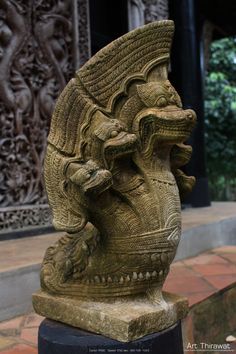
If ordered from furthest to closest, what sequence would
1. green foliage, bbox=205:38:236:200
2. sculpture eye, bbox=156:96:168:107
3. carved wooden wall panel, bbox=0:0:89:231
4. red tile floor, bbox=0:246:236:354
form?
green foliage, bbox=205:38:236:200 < carved wooden wall panel, bbox=0:0:89:231 < red tile floor, bbox=0:246:236:354 < sculpture eye, bbox=156:96:168:107

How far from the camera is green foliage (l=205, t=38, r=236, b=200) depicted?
29.4 feet

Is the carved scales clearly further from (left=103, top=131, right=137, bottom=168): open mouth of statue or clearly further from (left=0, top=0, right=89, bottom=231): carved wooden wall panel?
Answer: (left=0, top=0, right=89, bottom=231): carved wooden wall panel

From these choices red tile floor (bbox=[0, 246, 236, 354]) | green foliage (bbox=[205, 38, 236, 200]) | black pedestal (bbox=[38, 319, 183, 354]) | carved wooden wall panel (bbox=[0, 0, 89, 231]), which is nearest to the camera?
black pedestal (bbox=[38, 319, 183, 354])

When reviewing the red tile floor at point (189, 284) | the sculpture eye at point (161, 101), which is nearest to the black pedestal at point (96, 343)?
the red tile floor at point (189, 284)

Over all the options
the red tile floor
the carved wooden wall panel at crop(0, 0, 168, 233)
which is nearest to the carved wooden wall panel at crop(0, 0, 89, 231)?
the carved wooden wall panel at crop(0, 0, 168, 233)

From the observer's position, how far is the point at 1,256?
247 centimetres

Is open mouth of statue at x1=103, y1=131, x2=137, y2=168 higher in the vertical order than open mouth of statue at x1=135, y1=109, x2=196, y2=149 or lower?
lower

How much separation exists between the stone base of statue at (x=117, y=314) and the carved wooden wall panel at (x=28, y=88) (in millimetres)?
1862

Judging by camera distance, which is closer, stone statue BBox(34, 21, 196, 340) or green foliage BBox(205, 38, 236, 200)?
stone statue BBox(34, 21, 196, 340)

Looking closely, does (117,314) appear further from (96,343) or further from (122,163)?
(122,163)

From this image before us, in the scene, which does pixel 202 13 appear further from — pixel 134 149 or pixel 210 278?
pixel 134 149

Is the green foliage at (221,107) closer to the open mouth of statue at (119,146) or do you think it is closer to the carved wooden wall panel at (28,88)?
the carved wooden wall panel at (28,88)

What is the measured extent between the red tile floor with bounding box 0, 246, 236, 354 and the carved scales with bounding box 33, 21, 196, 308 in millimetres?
574

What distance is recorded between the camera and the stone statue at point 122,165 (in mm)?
1271
